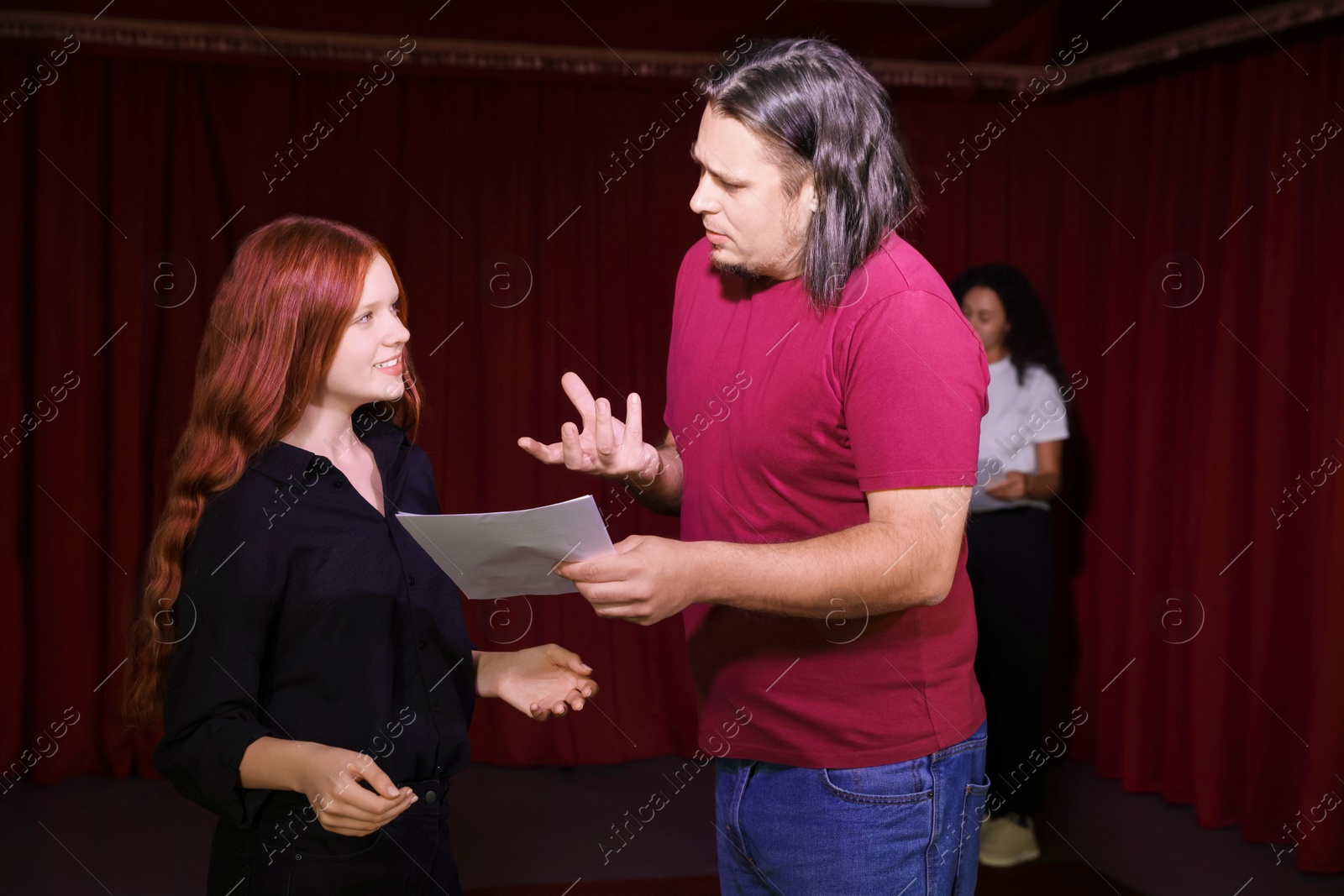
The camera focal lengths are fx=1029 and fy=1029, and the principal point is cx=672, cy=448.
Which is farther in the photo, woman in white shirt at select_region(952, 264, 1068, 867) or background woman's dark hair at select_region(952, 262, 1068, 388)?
background woman's dark hair at select_region(952, 262, 1068, 388)

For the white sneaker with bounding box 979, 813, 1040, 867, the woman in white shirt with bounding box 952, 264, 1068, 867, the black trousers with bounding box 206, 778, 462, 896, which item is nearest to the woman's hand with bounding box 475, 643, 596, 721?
the black trousers with bounding box 206, 778, 462, 896

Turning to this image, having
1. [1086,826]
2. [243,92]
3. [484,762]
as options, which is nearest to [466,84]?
[243,92]

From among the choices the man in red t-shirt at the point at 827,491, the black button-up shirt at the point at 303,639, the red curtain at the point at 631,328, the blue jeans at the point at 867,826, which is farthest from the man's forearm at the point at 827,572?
the red curtain at the point at 631,328

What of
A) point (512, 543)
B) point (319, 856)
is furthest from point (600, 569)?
point (319, 856)

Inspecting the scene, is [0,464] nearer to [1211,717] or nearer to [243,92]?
[243,92]

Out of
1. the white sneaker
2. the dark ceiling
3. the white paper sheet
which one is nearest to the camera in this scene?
the white paper sheet

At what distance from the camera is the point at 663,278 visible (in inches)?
155

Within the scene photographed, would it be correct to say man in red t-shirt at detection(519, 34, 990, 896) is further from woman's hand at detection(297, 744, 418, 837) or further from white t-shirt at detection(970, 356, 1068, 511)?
white t-shirt at detection(970, 356, 1068, 511)

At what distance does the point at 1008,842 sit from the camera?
307cm

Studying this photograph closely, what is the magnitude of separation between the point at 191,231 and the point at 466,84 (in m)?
1.11

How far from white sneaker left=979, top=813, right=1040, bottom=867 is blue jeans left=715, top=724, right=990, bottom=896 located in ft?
6.52

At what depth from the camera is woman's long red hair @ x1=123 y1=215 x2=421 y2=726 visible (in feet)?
4.33

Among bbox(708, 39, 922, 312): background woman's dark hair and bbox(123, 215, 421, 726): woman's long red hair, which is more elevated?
bbox(123, 215, 421, 726): woman's long red hair

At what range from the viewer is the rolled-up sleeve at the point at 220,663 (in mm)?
1205
